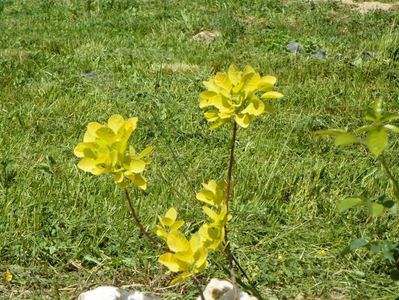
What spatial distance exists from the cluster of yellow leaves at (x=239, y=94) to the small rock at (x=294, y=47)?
4616mm

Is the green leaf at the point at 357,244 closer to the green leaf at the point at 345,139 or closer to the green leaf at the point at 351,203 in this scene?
the green leaf at the point at 351,203

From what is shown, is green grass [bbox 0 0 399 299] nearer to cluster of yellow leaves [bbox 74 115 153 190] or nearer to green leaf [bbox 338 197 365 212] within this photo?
cluster of yellow leaves [bbox 74 115 153 190]

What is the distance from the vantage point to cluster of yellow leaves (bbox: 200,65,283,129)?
122 centimetres

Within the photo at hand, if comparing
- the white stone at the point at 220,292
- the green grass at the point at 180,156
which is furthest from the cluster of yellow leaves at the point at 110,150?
the green grass at the point at 180,156

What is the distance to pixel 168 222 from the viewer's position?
1272 millimetres

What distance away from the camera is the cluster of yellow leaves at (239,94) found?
1.22m

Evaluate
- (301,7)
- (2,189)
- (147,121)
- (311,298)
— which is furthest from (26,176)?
(301,7)

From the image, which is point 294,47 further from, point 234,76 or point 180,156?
point 234,76

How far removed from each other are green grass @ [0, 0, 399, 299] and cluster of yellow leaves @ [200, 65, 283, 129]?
902 millimetres

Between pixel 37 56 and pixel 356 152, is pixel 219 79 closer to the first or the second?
pixel 356 152

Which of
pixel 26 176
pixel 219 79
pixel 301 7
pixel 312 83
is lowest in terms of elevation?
pixel 301 7

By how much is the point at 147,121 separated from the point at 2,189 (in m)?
1.29

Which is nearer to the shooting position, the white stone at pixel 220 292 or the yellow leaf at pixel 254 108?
the yellow leaf at pixel 254 108

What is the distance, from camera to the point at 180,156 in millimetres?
3281
